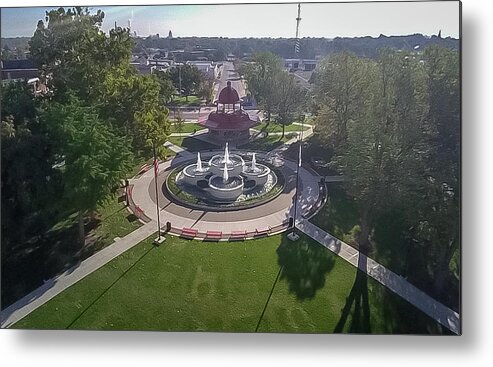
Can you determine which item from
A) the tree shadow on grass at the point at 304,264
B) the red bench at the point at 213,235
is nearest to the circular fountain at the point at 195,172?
the red bench at the point at 213,235

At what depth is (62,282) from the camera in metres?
4.17

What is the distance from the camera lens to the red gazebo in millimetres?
4164

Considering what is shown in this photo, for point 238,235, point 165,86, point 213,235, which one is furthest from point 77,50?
point 238,235

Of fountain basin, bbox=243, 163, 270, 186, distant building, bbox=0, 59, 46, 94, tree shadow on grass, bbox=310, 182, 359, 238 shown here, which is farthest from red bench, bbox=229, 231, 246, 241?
distant building, bbox=0, 59, 46, 94

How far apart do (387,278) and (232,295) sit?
4.11 ft

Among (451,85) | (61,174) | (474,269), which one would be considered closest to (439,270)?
(474,269)

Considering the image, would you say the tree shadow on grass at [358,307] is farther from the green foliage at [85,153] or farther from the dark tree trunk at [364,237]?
the green foliage at [85,153]

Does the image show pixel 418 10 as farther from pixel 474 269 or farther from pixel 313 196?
pixel 474 269

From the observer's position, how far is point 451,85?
12.6 ft

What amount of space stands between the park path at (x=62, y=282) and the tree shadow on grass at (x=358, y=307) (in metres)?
1.77

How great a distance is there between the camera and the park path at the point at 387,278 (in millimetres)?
3922

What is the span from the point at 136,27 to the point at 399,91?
2.17 metres

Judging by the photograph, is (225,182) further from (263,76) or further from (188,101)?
(263,76)

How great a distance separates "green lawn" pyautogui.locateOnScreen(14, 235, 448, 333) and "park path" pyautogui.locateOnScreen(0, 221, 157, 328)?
0.18ft
